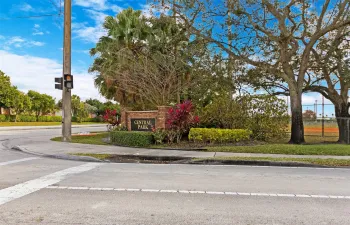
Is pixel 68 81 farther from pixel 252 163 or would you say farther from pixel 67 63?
pixel 252 163

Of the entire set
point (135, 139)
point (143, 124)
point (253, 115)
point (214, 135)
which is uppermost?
point (253, 115)

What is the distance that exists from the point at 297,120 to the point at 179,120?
570 cm

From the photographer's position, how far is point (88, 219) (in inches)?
165

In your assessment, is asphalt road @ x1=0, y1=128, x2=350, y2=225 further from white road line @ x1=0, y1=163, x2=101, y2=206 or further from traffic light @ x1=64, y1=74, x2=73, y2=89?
traffic light @ x1=64, y1=74, x2=73, y2=89

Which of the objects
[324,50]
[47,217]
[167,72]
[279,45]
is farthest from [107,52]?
[47,217]

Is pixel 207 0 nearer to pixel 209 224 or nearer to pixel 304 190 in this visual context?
pixel 304 190

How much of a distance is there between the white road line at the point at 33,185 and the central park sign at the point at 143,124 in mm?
6964

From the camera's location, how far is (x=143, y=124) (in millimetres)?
15234

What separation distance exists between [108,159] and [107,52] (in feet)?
37.4

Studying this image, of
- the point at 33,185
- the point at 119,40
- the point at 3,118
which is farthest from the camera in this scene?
the point at 3,118

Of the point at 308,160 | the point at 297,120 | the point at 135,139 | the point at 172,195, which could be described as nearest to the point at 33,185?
the point at 172,195

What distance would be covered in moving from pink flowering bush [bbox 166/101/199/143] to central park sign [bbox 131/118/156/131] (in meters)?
1.08

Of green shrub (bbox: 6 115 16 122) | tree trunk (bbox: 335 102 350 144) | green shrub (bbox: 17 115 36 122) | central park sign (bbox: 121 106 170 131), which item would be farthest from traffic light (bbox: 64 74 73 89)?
green shrub (bbox: 17 115 36 122)

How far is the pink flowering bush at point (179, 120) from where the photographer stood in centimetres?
1388
